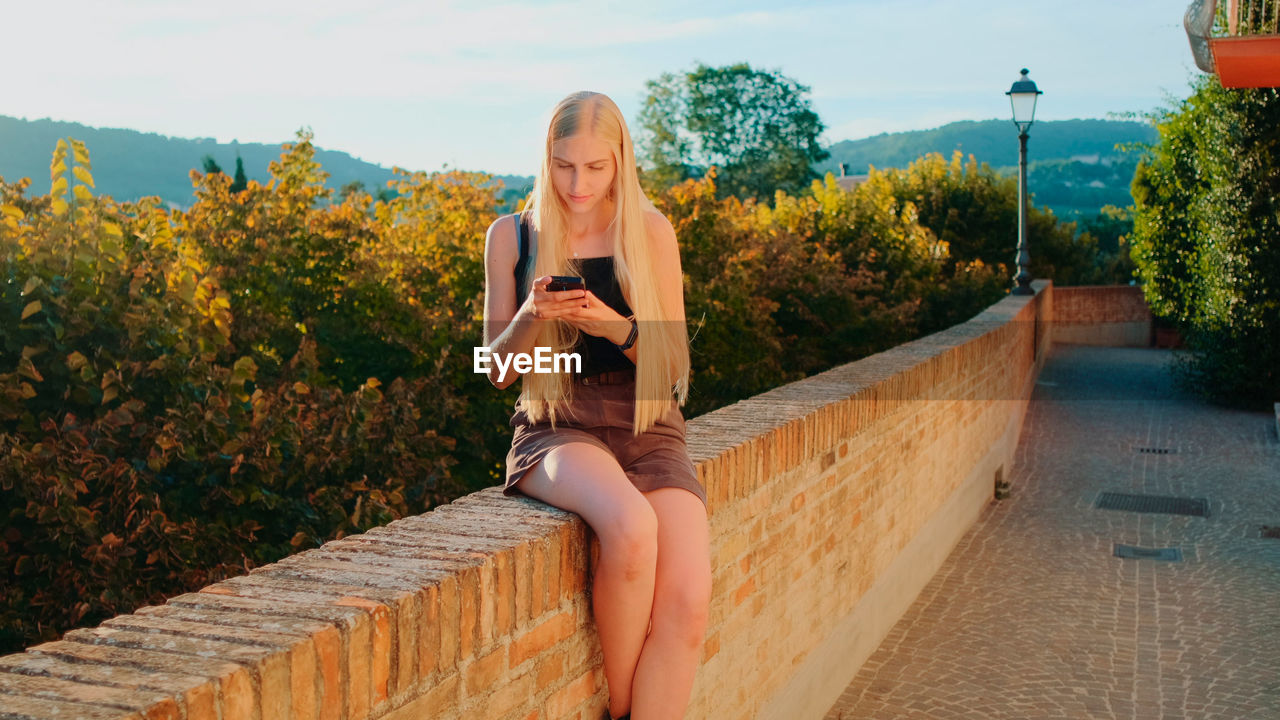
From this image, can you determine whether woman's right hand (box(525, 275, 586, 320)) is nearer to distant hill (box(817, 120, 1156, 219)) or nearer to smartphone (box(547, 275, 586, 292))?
smartphone (box(547, 275, 586, 292))

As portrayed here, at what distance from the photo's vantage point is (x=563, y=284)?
A: 3080mm

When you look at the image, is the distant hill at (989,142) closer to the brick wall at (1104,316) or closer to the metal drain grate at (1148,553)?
the brick wall at (1104,316)

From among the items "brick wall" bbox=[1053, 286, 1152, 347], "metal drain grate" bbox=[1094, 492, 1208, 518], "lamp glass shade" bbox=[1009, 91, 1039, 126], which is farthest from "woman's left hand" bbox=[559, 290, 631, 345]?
"brick wall" bbox=[1053, 286, 1152, 347]

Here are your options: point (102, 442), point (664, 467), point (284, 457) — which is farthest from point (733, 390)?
point (664, 467)

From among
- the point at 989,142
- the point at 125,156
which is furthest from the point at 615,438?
the point at 989,142

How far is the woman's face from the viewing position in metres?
3.28

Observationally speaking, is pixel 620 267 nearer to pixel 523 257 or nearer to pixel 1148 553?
pixel 523 257

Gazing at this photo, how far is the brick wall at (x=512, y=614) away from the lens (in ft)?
6.23

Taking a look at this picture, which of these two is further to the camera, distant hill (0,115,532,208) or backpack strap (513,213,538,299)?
distant hill (0,115,532,208)

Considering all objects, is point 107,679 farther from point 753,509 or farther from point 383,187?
point 383,187

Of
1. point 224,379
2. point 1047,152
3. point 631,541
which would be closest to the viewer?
point 631,541

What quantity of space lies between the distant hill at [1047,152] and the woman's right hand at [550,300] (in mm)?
109953

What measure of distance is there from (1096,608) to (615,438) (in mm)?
4912

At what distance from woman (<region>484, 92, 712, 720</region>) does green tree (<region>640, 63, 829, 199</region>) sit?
54.9 m
